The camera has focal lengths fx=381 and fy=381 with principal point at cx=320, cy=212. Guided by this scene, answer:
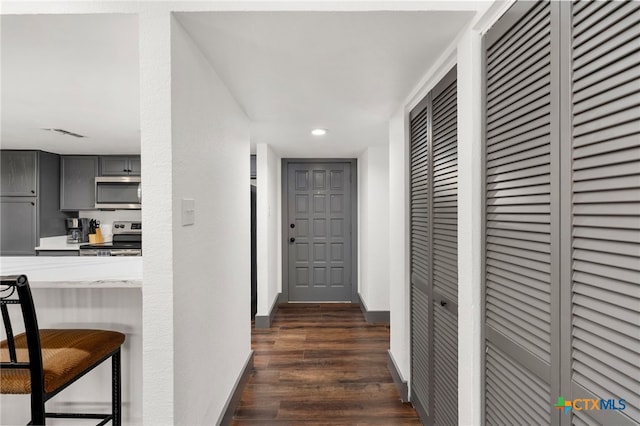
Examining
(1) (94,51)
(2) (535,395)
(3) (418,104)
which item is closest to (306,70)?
(3) (418,104)

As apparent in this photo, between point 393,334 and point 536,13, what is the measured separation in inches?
103

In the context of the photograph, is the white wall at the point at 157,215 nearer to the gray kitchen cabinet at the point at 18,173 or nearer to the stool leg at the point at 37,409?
the stool leg at the point at 37,409

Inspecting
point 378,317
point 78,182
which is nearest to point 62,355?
point 378,317

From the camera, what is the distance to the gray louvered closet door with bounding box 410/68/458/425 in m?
1.90

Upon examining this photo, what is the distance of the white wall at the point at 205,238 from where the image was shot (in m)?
1.58

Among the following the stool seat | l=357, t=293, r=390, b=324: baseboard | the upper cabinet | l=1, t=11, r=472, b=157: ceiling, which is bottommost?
l=357, t=293, r=390, b=324: baseboard

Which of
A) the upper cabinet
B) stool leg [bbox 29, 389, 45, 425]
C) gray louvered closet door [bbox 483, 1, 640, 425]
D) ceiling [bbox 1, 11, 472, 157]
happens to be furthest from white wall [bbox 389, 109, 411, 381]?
the upper cabinet

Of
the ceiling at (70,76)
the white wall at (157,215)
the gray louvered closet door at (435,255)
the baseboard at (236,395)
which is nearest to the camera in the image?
the white wall at (157,215)

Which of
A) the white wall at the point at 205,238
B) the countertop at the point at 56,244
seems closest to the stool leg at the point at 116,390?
the white wall at the point at 205,238

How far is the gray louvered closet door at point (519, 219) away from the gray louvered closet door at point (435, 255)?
1.23 ft

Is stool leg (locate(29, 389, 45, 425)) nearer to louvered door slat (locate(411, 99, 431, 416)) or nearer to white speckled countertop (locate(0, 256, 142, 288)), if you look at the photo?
white speckled countertop (locate(0, 256, 142, 288))

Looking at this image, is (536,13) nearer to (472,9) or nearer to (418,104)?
(472,9)

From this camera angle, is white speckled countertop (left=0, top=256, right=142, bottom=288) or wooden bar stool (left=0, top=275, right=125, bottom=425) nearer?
wooden bar stool (left=0, top=275, right=125, bottom=425)

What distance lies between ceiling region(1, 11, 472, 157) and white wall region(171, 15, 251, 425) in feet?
0.65
